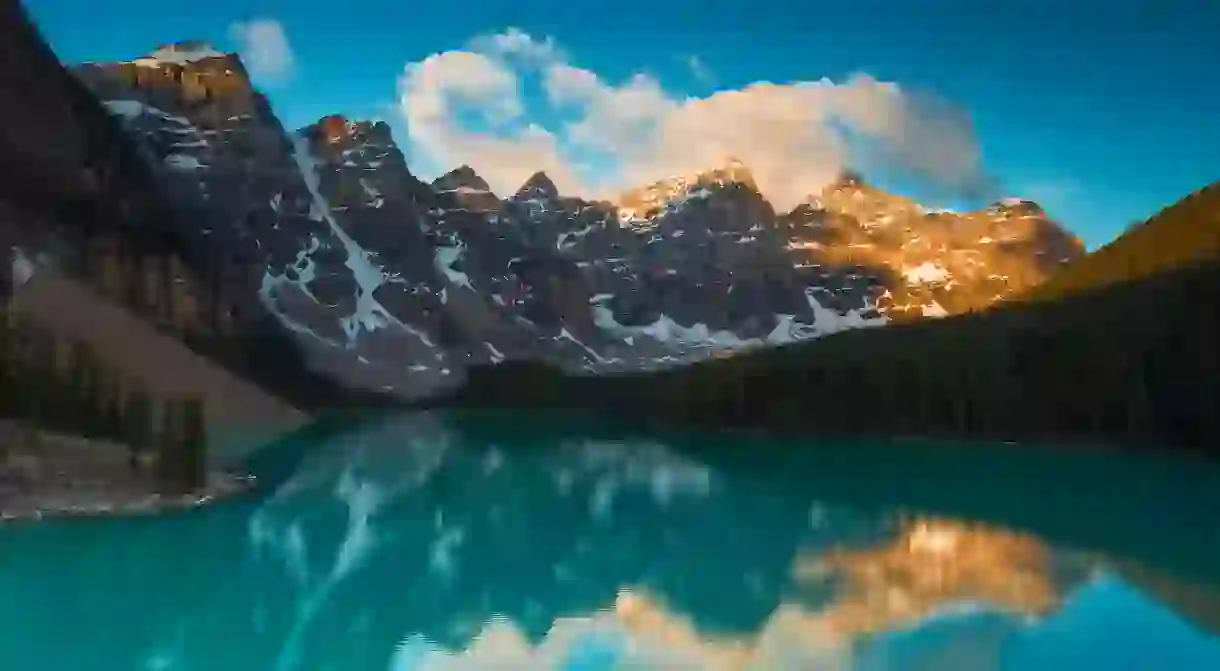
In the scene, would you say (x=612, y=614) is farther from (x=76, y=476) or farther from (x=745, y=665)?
(x=76, y=476)

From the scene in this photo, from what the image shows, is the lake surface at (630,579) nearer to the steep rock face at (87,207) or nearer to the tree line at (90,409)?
the tree line at (90,409)

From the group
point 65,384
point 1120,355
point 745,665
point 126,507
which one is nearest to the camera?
point 745,665

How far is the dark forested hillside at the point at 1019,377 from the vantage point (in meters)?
84.2

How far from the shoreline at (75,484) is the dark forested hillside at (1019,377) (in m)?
67.5

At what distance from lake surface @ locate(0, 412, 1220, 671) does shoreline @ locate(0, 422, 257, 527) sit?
45.5 inches

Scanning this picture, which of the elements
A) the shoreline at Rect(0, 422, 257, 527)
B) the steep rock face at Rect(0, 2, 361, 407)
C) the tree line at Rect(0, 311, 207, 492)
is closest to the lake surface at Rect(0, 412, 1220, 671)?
the shoreline at Rect(0, 422, 257, 527)

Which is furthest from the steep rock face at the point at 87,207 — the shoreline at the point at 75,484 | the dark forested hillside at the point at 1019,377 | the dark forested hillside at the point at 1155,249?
the dark forested hillside at the point at 1155,249

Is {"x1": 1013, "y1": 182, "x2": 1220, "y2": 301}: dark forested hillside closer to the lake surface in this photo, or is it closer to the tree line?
the lake surface

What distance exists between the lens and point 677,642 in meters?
22.7

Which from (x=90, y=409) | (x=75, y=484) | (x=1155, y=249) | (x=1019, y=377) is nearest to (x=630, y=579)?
(x=75, y=484)

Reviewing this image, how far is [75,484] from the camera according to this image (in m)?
38.1

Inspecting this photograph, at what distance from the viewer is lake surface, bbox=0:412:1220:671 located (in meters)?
21.4

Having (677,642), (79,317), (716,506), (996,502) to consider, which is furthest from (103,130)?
(677,642)

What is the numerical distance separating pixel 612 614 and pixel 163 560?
43.5ft
